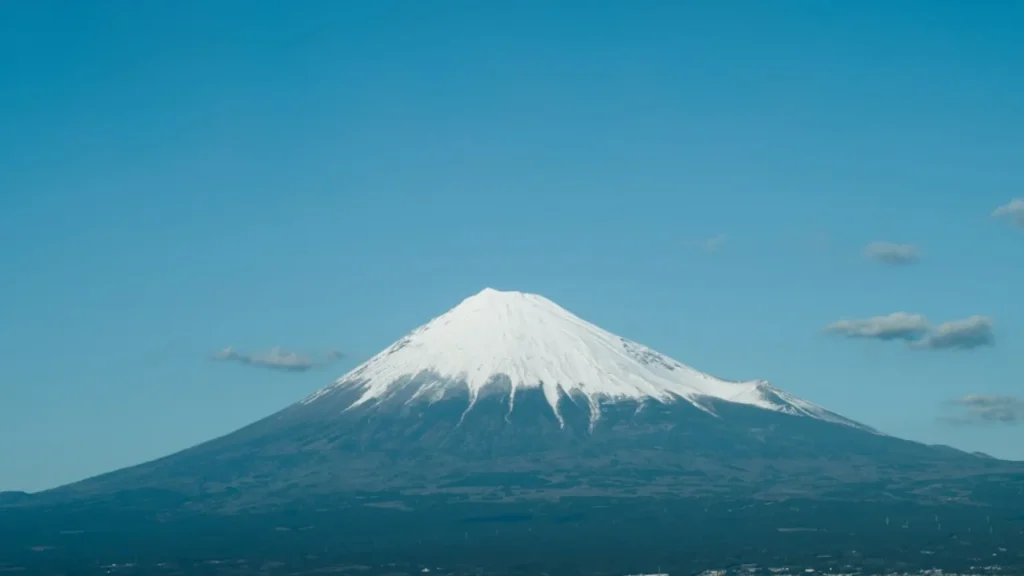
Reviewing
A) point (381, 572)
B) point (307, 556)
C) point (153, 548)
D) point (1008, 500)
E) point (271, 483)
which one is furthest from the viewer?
point (271, 483)

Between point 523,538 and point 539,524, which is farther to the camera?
point 539,524

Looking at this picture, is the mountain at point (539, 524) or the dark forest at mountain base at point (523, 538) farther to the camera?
the mountain at point (539, 524)

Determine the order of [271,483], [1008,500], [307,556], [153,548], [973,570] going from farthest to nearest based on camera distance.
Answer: [271,483] < [1008,500] < [153,548] < [307,556] < [973,570]

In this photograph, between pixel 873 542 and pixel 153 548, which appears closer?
pixel 873 542

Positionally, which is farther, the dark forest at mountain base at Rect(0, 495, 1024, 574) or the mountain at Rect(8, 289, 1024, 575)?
the mountain at Rect(8, 289, 1024, 575)

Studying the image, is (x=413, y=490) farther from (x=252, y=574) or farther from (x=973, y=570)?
(x=973, y=570)

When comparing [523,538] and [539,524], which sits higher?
[539,524]

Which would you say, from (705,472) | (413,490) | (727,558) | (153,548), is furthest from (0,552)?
(705,472)

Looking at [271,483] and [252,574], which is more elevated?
[271,483]
